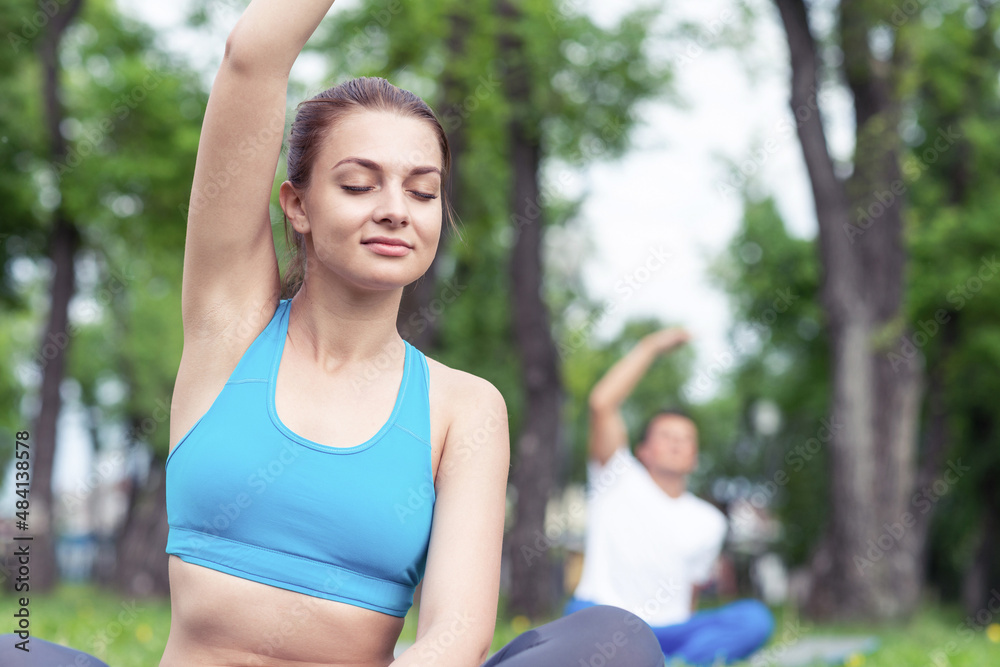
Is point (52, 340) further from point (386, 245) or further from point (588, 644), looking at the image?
point (588, 644)

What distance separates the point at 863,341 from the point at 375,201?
394 inches

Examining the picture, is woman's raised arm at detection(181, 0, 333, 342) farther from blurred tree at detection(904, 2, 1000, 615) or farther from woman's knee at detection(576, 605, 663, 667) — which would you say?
blurred tree at detection(904, 2, 1000, 615)

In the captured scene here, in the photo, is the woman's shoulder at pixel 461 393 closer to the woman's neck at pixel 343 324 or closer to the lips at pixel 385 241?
the woman's neck at pixel 343 324

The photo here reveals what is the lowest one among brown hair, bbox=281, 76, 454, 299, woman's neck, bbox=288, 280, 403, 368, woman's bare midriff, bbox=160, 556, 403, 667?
woman's bare midriff, bbox=160, 556, 403, 667

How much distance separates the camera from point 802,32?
10766 mm

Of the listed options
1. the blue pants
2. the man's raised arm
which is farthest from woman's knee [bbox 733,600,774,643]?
the man's raised arm

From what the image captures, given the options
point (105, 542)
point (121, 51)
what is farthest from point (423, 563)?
point (105, 542)

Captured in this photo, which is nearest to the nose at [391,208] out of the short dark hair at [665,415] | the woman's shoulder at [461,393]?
the woman's shoulder at [461,393]

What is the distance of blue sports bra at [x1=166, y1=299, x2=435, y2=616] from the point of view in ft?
5.48

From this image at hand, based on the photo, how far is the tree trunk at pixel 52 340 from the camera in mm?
13922

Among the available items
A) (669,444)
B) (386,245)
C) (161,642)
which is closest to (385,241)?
(386,245)

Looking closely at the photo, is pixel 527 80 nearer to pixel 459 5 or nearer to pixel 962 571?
pixel 459 5

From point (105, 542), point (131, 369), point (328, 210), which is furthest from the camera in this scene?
point (105, 542)

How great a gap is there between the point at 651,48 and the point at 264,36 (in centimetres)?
1207
